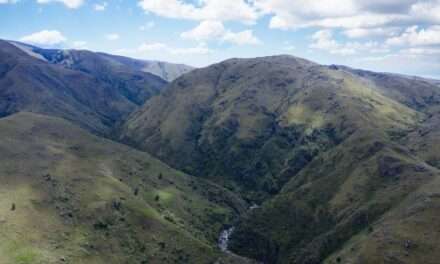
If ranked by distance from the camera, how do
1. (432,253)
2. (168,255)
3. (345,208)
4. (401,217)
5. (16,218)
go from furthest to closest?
(345,208)
(168,255)
(16,218)
(401,217)
(432,253)

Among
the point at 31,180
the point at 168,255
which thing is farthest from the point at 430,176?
the point at 31,180

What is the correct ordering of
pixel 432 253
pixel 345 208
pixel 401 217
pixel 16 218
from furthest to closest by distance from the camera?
pixel 345 208 → pixel 16 218 → pixel 401 217 → pixel 432 253

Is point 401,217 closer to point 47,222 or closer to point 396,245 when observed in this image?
point 396,245

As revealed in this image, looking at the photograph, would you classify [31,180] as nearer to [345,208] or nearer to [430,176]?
[345,208]

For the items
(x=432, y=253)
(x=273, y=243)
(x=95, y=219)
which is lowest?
(x=273, y=243)

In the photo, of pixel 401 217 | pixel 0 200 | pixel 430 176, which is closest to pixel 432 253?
pixel 401 217

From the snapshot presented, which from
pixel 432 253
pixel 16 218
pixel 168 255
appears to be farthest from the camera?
pixel 168 255

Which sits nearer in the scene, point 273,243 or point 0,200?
point 0,200

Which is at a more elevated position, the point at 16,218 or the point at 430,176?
the point at 430,176

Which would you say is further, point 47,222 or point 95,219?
point 95,219
